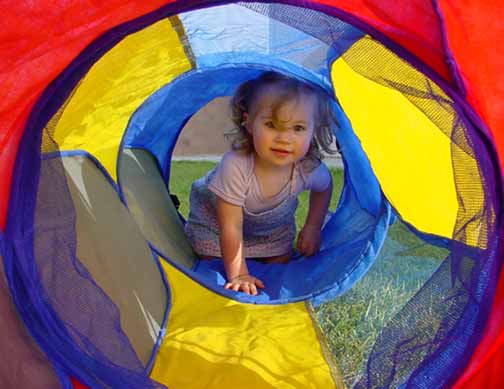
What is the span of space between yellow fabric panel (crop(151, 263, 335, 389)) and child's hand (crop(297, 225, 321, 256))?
27 cm

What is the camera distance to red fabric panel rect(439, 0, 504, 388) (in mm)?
1095

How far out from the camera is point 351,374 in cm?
153

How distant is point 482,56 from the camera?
110 cm

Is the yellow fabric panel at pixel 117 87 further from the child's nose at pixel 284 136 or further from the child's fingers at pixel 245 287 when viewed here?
the child's fingers at pixel 245 287

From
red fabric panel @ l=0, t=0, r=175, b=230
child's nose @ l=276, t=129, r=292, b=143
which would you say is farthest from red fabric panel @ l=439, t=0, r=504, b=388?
child's nose @ l=276, t=129, r=292, b=143

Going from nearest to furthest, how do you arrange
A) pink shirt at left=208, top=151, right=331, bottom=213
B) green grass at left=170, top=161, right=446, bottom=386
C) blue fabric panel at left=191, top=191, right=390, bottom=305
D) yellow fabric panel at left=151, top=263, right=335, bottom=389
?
yellow fabric panel at left=151, top=263, right=335, bottom=389, green grass at left=170, top=161, right=446, bottom=386, blue fabric panel at left=191, top=191, right=390, bottom=305, pink shirt at left=208, top=151, right=331, bottom=213

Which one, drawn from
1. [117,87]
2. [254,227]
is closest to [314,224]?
[254,227]

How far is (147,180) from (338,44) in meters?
0.95

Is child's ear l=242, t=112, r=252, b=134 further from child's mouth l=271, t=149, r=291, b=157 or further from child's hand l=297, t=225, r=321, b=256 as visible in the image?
child's hand l=297, t=225, r=321, b=256

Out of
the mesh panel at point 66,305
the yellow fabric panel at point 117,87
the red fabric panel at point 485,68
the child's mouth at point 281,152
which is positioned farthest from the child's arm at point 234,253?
the red fabric panel at point 485,68

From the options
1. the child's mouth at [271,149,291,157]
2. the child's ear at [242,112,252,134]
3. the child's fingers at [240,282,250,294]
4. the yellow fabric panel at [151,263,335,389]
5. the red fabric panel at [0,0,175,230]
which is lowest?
the yellow fabric panel at [151,263,335,389]

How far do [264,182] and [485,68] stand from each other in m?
0.97

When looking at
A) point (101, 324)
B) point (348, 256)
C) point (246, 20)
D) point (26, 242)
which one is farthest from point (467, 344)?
point (246, 20)

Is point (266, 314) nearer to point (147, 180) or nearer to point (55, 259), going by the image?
point (147, 180)
